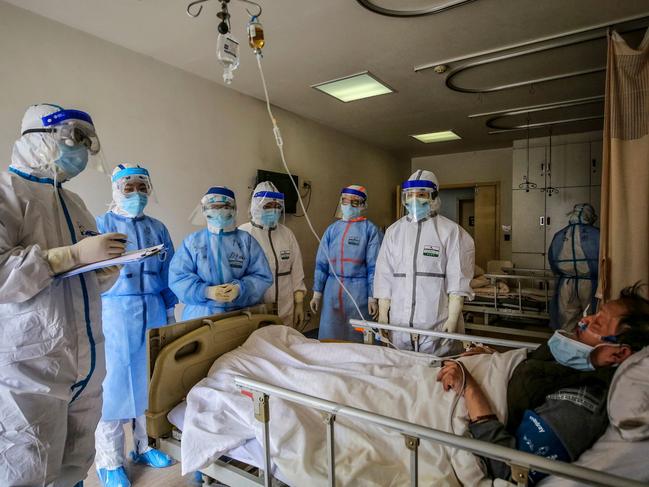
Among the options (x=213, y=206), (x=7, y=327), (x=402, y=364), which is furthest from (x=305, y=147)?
(x=7, y=327)

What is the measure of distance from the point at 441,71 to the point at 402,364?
2.94 metres

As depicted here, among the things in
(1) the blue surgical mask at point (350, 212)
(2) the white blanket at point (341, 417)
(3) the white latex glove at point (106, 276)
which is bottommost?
(2) the white blanket at point (341, 417)

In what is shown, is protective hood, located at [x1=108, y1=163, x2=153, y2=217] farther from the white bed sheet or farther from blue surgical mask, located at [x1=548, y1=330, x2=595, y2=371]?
blue surgical mask, located at [x1=548, y1=330, x2=595, y2=371]

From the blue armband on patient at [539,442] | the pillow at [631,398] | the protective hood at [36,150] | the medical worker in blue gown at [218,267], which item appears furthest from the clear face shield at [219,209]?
the pillow at [631,398]

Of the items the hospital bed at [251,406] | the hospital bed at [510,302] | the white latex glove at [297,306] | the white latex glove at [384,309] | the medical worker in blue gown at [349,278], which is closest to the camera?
the hospital bed at [251,406]

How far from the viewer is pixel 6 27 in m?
2.51

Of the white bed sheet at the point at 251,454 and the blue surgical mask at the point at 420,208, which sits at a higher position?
the blue surgical mask at the point at 420,208

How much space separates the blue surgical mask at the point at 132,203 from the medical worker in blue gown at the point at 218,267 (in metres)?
0.36

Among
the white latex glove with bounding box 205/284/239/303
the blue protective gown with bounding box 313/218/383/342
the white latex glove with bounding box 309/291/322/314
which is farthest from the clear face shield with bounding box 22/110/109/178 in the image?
the white latex glove with bounding box 309/291/322/314

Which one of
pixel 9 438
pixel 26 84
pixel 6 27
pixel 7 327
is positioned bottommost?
pixel 9 438

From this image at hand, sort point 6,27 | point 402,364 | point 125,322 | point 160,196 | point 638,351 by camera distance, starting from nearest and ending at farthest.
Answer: point 638,351 < point 402,364 < point 125,322 < point 6,27 < point 160,196

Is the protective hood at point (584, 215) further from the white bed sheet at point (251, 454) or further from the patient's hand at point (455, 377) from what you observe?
the white bed sheet at point (251, 454)

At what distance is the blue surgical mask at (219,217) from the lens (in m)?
2.55

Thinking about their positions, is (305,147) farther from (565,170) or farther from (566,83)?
(565,170)
